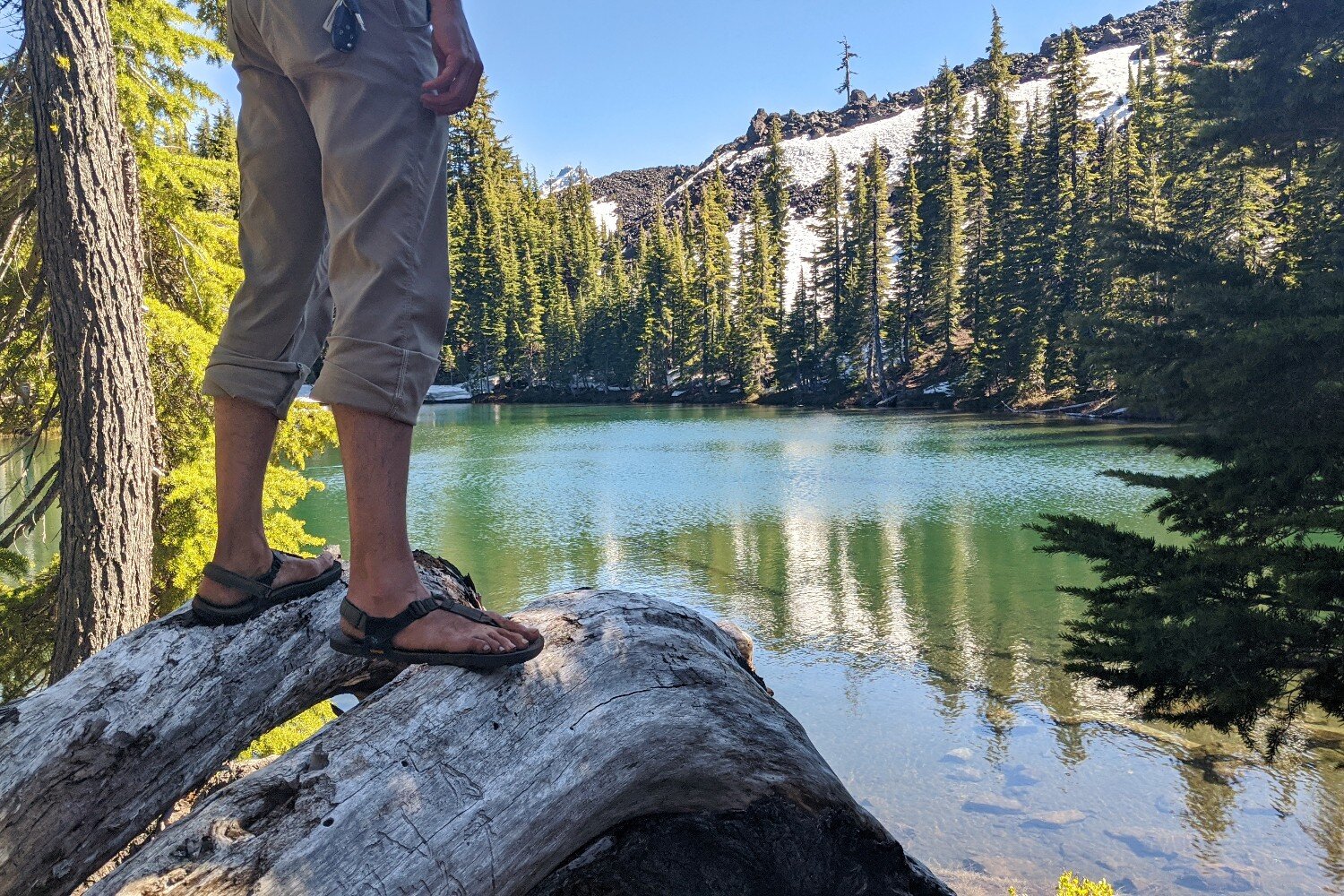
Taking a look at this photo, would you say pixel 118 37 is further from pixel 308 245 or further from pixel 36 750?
pixel 36 750

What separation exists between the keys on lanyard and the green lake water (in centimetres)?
673

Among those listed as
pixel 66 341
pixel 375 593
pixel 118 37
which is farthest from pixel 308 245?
pixel 118 37

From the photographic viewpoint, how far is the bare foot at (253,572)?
1996 millimetres

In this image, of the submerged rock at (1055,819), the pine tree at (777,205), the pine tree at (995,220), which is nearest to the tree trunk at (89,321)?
the submerged rock at (1055,819)

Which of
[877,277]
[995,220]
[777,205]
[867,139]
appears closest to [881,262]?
[877,277]

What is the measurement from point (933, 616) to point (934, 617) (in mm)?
25

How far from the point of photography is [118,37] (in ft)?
20.8

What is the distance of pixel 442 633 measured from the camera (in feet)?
5.55

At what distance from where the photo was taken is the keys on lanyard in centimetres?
156

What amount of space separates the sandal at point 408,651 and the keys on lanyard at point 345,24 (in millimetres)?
1024

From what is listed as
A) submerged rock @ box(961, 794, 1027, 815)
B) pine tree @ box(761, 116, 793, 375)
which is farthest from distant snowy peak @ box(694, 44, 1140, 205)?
submerged rock @ box(961, 794, 1027, 815)

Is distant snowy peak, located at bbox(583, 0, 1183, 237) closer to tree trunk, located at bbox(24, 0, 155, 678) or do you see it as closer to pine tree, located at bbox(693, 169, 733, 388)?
pine tree, located at bbox(693, 169, 733, 388)

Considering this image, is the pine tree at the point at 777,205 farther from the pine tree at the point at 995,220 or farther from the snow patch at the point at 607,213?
the snow patch at the point at 607,213

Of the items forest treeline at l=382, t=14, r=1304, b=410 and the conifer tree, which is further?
the conifer tree
